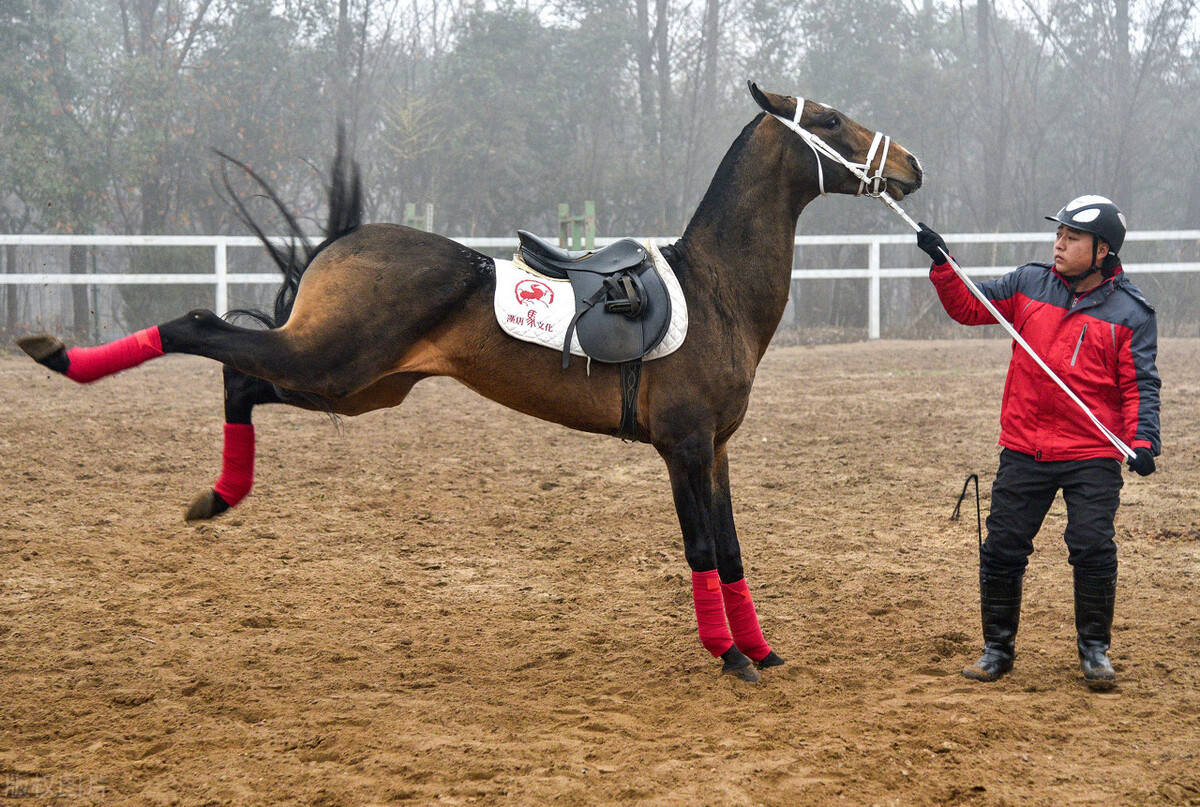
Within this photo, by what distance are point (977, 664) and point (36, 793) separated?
346 centimetres

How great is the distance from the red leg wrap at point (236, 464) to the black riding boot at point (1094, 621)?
352 centimetres

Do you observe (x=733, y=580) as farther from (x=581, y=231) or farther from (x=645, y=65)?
(x=645, y=65)

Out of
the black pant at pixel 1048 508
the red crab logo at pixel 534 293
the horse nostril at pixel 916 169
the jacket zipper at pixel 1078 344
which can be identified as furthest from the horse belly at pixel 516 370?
the jacket zipper at pixel 1078 344

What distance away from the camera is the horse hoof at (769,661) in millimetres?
4430

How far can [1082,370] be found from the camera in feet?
13.9

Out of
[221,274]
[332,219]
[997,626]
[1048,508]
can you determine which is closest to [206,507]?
[332,219]

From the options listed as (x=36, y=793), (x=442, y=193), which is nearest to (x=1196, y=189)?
(x=442, y=193)

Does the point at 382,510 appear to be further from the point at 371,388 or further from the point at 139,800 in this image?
the point at 139,800

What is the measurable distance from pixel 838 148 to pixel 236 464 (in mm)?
2902

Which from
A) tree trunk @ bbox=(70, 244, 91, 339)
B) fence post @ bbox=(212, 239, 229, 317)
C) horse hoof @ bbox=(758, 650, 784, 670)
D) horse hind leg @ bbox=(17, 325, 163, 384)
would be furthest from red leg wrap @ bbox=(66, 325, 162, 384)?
tree trunk @ bbox=(70, 244, 91, 339)

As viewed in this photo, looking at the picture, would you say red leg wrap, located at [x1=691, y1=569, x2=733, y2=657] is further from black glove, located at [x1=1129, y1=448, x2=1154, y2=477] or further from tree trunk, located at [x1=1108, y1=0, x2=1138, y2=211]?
tree trunk, located at [x1=1108, y1=0, x2=1138, y2=211]

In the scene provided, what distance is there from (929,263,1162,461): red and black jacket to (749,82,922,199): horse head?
1.48ft

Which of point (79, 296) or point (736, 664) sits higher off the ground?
Answer: point (79, 296)

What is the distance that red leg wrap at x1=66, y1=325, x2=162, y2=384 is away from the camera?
388cm
